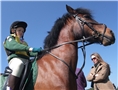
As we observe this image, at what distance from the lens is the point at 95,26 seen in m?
4.44

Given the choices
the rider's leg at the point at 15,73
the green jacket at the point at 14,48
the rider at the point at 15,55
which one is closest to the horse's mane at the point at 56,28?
the rider at the point at 15,55

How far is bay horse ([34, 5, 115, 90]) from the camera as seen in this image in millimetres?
3953

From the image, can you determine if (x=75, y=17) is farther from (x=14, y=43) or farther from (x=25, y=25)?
A: (x=14, y=43)

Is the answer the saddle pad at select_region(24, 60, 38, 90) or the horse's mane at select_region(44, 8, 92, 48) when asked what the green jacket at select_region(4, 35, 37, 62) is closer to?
the saddle pad at select_region(24, 60, 38, 90)

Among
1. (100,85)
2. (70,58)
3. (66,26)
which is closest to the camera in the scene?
(70,58)

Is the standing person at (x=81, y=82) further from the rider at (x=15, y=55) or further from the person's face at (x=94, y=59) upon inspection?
the rider at (x=15, y=55)

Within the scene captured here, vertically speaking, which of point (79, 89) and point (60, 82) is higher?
point (60, 82)

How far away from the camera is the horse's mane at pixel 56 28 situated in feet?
14.7

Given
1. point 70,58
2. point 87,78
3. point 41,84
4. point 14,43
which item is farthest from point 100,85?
point 14,43

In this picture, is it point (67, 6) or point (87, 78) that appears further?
point (87, 78)

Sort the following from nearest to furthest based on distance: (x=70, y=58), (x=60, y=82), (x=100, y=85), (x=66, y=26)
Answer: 1. (x=60, y=82)
2. (x=70, y=58)
3. (x=66, y=26)
4. (x=100, y=85)

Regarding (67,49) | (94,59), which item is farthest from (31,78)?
(94,59)

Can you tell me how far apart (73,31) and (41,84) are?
1.38 metres

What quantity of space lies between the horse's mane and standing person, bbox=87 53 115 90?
1.92m
